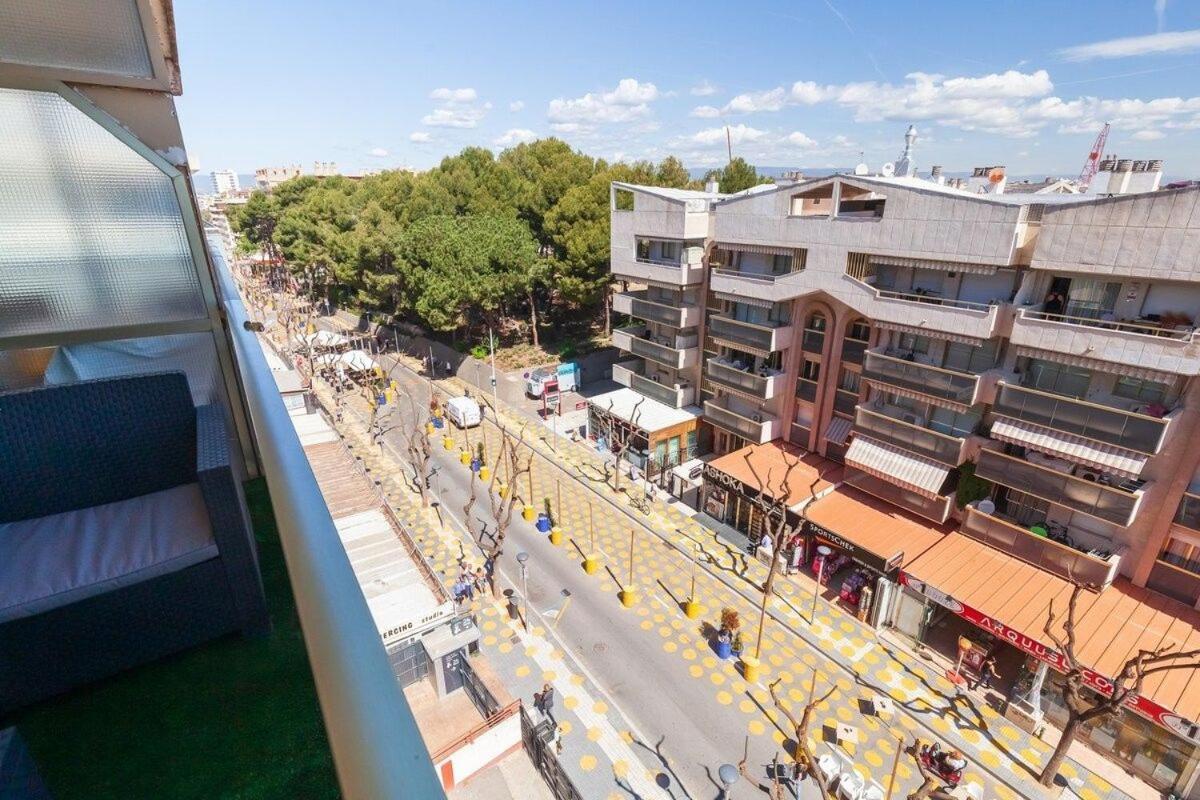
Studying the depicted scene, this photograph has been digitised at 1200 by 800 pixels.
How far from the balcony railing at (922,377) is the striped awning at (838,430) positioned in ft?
10.7

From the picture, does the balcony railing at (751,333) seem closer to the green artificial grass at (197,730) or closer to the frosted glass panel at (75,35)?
the frosted glass panel at (75,35)

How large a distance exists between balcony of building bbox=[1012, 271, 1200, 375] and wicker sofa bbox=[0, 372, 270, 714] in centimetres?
1799

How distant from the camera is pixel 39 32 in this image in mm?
3920

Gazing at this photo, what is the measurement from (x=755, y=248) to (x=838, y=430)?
7.89 meters

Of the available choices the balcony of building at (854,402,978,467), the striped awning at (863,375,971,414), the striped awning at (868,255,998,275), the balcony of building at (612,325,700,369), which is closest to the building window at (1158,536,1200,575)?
the balcony of building at (854,402,978,467)

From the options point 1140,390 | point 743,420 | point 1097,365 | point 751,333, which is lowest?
point 743,420

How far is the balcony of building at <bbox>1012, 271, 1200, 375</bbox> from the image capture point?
13.5 m

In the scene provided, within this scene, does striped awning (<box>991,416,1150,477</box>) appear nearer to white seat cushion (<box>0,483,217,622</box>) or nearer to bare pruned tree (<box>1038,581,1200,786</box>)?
bare pruned tree (<box>1038,581,1200,786</box>)

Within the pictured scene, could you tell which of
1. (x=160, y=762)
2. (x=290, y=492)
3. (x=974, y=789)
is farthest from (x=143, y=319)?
(x=974, y=789)

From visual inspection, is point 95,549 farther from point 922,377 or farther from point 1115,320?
point 1115,320

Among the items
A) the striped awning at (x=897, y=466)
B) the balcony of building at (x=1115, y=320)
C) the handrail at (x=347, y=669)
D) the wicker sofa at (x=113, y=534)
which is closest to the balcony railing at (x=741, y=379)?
the striped awning at (x=897, y=466)

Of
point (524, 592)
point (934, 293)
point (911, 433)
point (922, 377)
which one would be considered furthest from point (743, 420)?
point (524, 592)

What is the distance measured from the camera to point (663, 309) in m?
28.7

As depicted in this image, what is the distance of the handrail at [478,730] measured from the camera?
13.6 m
